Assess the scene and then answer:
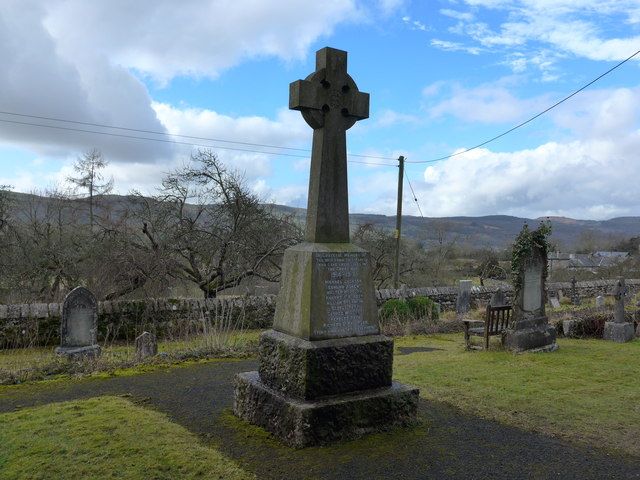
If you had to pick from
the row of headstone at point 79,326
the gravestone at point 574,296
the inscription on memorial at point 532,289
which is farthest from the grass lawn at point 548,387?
the gravestone at point 574,296

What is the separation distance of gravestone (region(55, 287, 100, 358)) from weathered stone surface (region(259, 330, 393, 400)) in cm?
572

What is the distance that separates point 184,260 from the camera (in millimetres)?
16562

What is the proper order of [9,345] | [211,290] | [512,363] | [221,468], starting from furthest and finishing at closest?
1. [211,290]
2. [9,345]
3. [512,363]
4. [221,468]

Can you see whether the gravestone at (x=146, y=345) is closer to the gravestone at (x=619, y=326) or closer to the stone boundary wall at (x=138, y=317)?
the stone boundary wall at (x=138, y=317)

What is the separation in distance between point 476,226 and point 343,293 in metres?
77.8

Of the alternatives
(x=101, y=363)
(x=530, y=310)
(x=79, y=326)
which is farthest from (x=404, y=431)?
(x=79, y=326)

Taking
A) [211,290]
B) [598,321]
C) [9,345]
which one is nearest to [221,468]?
[9,345]

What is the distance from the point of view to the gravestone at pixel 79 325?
369 inches

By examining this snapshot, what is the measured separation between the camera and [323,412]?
14.7 feet

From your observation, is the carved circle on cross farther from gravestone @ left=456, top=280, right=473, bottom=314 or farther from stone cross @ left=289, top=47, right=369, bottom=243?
gravestone @ left=456, top=280, right=473, bottom=314

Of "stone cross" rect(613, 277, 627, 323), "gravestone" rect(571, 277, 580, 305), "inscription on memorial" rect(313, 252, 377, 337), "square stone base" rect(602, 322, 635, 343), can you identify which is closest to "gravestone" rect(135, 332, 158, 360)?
"inscription on memorial" rect(313, 252, 377, 337)

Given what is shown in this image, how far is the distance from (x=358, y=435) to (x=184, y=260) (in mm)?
12883

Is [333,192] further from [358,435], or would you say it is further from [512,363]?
[512,363]

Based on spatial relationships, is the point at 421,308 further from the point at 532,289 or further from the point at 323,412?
the point at 323,412
